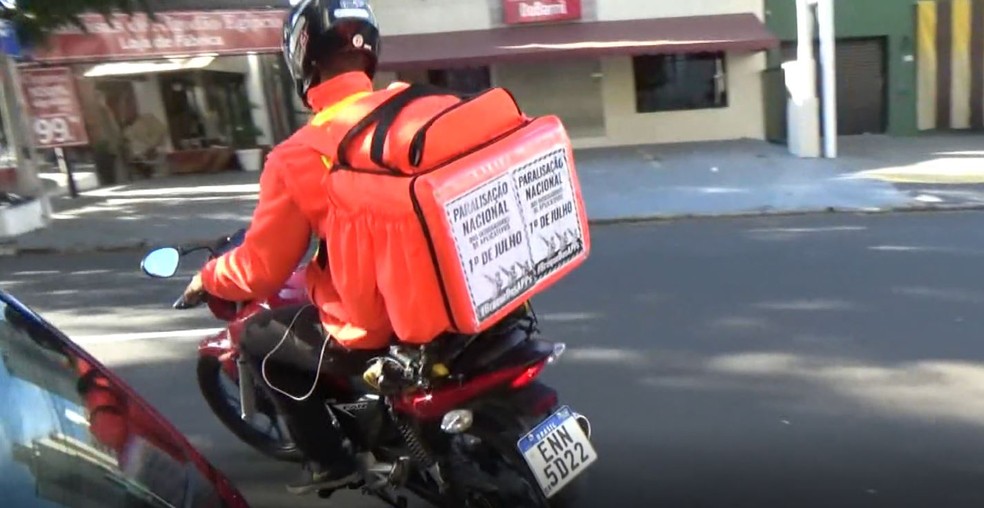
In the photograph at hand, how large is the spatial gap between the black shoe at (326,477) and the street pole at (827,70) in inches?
468

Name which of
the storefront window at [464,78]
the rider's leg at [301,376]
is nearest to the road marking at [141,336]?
the rider's leg at [301,376]

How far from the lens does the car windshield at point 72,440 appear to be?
192 cm

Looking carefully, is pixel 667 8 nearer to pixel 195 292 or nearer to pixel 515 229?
pixel 195 292

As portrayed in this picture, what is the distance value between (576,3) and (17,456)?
1580 cm

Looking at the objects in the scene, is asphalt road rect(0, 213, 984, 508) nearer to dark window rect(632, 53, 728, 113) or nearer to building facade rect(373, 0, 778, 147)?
building facade rect(373, 0, 778, 147)

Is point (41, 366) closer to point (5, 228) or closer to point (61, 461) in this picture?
point (61, 461)

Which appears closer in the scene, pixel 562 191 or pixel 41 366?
pixel 41 366

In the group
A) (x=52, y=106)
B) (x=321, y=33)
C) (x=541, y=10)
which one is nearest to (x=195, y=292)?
(x=321, y=33)

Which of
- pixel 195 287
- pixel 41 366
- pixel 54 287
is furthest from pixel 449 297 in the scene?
pixel 54 287

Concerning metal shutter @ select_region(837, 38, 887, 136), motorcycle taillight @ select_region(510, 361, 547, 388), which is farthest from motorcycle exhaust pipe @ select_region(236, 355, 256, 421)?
metal shutter @ select_region(837, 38, 887, 136)

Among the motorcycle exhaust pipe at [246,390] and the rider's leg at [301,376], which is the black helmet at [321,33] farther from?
the motorcycle exhaust pipe at [246,390]

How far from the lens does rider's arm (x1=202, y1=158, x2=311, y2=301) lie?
9.53 ft

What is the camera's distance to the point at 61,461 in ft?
6.58

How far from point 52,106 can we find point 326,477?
11139 millimetres
